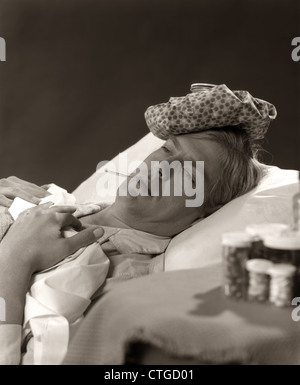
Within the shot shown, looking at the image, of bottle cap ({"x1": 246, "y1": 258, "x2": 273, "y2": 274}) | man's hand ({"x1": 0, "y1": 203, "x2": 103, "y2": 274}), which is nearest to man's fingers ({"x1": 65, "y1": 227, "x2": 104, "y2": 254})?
man's hand ({"x1": 0, "y1": 203, "x2": 103, "y2": 274})

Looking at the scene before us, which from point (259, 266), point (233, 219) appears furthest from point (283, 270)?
point (233, 219)

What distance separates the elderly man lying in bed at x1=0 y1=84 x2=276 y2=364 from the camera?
85 cm

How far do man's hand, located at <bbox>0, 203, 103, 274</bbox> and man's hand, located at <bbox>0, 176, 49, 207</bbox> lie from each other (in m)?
0.13

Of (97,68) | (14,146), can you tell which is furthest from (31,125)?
(97,68)

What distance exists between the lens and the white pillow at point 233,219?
0.93 metres

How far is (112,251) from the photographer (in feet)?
3.35

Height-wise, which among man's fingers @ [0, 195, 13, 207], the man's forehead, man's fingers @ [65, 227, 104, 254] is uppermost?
the man's forehead

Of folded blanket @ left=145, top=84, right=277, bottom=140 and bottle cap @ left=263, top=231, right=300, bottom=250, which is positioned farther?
folded blanket @ left=145, top=84, right=277, bottom=140

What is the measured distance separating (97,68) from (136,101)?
0.40 ft

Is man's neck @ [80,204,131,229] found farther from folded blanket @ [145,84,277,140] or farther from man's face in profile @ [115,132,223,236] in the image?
folded blanket @ [145,84,277,140]

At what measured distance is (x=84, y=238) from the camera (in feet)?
3.07

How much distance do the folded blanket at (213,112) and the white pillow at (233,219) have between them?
0.35 feet

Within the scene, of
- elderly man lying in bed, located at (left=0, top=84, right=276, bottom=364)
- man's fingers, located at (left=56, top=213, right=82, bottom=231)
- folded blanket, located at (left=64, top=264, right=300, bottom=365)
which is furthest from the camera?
man's fingers, located at (left=56, top=213, right=82, bottom=231)
